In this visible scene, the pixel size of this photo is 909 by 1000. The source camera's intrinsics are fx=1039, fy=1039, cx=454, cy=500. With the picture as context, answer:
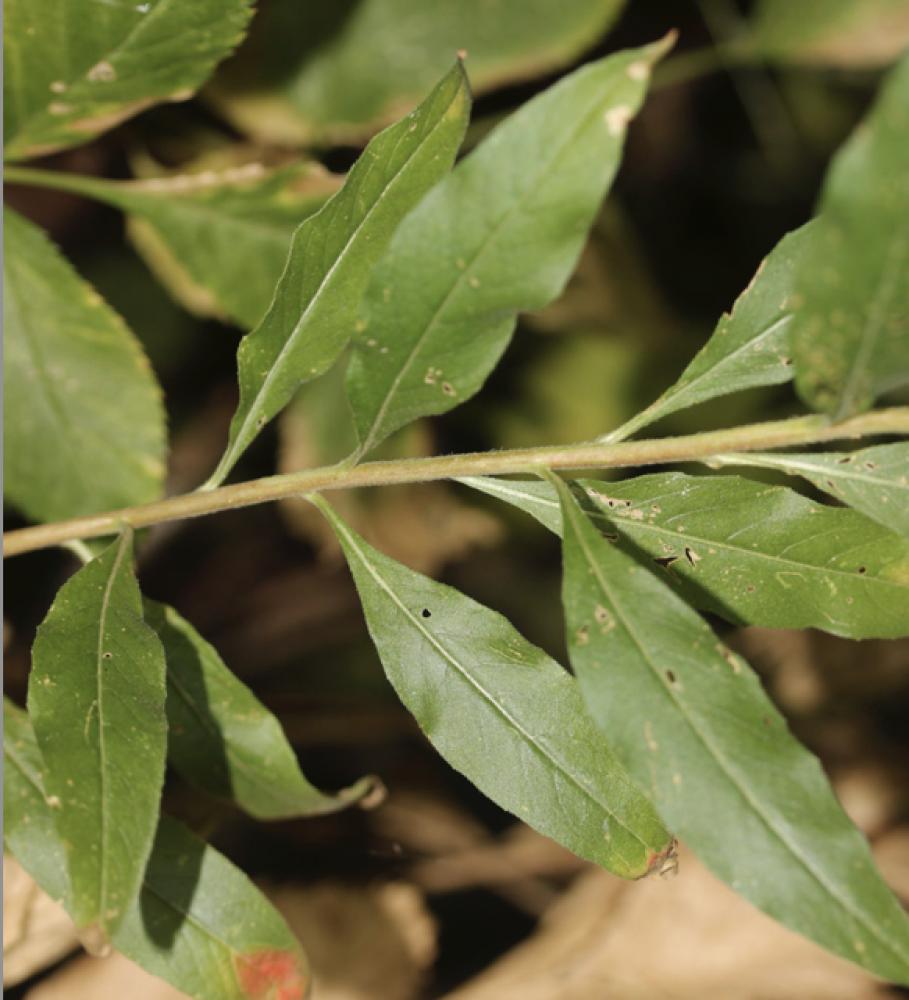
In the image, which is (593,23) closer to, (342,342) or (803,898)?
(342,342)

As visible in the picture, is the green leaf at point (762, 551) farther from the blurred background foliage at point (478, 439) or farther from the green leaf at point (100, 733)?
the blurred background foliage at point (478, 439)

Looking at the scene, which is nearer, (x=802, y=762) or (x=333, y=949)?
(x=802, y=762)

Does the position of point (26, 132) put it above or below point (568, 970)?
above

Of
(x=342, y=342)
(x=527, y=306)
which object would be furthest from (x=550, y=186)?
(x=342, y=342)

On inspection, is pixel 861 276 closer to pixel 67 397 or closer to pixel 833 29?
pixel 67 397

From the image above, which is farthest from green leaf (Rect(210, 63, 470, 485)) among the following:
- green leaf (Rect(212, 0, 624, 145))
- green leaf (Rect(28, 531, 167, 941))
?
green leaf (Rect(212, 0, 624, 145))

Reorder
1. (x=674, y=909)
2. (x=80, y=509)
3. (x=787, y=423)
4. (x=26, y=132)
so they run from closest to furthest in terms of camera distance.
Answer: (x=787, y=423)
(x=26, y=132)
(x=80, y=509)
(x=674, y=909)
